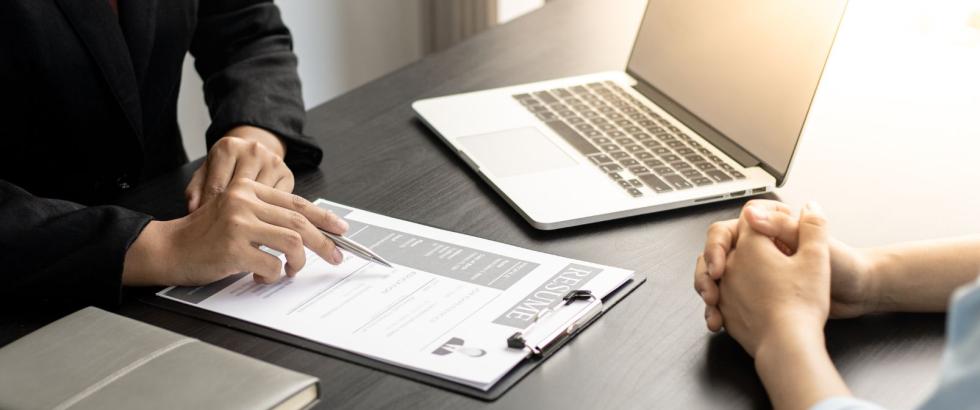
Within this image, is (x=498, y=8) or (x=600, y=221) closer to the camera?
(x=600, y=221)

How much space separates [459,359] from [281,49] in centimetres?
78

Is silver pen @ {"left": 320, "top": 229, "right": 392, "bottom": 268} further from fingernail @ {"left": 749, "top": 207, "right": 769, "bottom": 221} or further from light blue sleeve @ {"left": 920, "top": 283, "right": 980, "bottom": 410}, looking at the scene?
light blue sleeve @ {"left": 920, "top": 283, "right": 980, "bottom": 410}

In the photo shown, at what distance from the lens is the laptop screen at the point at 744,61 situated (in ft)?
3.76

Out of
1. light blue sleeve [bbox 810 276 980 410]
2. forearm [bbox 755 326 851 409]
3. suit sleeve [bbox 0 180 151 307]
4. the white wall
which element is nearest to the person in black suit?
suit sleeve [bbox 0 180 151 307]

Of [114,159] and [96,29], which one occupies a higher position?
[96,29]

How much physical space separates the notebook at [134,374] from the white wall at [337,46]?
1.88 metres

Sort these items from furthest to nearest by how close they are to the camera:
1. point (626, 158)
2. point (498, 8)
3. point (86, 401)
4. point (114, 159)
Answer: point (498, 8), point (114, 159), point (626, 158), point (86, 401)

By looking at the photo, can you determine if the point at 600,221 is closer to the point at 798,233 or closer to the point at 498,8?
the point at 798,233

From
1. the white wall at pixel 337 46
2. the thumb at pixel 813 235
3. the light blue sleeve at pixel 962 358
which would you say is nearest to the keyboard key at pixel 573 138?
the thumb at pixel 813 235

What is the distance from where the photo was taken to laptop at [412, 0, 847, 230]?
114 centimetres

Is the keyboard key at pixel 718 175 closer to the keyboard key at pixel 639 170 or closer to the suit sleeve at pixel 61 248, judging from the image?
the keyboard key at pixel 639 170

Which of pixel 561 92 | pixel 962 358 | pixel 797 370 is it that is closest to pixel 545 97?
pixel 561 92

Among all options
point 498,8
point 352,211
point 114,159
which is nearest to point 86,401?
point 352,211

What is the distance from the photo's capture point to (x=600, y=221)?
43.9 inches
